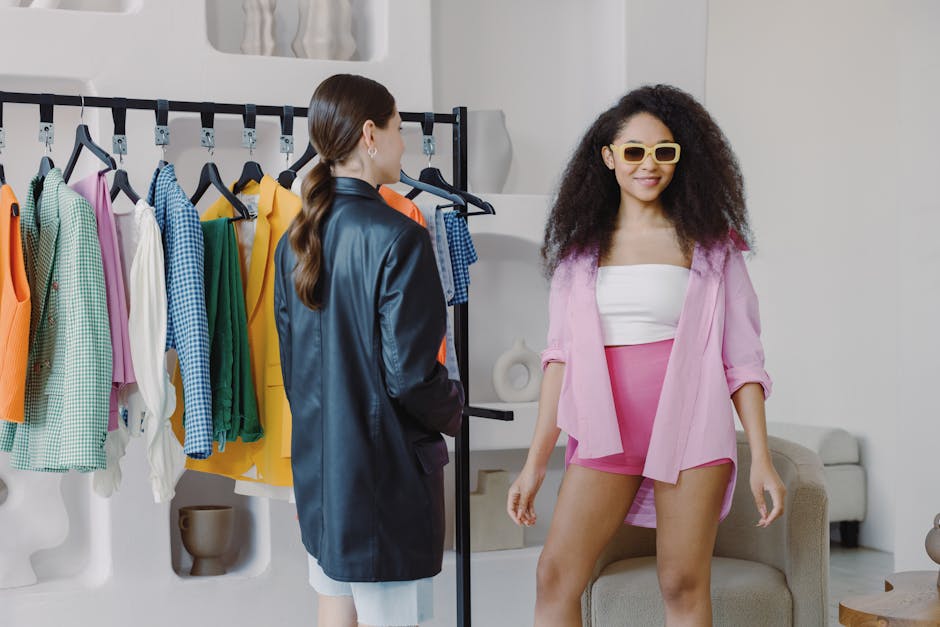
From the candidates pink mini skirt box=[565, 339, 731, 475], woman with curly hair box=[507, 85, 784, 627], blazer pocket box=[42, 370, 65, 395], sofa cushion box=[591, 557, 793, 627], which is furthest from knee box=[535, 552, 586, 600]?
blazer pocket box=[42, 370, 65, 395]

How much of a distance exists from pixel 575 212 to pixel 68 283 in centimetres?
116

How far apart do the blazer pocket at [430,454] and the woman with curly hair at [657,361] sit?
0.38 metres

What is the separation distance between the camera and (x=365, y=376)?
1.92 meters

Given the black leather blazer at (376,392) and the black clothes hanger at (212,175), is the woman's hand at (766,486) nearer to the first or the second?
the black leather blazer at (376,392)

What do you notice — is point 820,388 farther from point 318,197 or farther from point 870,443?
point 318,197

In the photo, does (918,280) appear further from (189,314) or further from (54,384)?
(54,384)

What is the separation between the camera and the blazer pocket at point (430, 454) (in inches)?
77.3

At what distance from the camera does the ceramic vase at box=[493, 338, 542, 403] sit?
3561 mm

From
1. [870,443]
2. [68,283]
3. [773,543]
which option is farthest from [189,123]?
[870,443]

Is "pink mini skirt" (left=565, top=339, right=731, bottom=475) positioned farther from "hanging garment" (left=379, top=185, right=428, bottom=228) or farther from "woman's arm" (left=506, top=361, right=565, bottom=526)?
"hanging garment" (left=379, top=185, right=428, bottom=228)

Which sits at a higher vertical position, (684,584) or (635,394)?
(635,394)

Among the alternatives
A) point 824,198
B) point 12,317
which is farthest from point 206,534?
point 824,198

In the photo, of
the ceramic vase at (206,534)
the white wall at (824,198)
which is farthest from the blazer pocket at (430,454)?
Answer: the white wall at (824,198)

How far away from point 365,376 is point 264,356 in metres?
0.79
